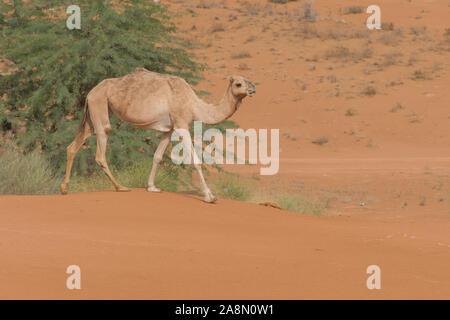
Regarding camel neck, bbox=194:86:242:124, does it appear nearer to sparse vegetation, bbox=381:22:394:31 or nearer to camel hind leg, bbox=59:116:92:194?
camel hind leg, bbox=59:116:92:194

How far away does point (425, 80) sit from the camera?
111 ft

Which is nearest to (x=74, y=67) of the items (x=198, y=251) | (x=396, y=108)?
(x=198, y=251)

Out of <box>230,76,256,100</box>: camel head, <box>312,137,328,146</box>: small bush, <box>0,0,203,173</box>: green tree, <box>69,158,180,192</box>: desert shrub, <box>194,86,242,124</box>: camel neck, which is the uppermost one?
<box>312,137,328,146</box>: small bush

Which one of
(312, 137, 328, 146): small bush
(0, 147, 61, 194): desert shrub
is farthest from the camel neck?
(312, 137, 328, 146): small bush

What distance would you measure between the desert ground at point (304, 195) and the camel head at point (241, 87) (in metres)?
1.60

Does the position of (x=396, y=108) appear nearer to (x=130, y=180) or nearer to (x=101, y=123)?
(x=130, y=180)

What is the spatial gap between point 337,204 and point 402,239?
7984mm

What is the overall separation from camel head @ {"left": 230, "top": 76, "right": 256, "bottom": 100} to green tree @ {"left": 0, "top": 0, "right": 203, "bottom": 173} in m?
5.10

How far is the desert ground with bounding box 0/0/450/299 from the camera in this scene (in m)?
5.80

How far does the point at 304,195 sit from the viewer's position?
Answer: 17.1 meters

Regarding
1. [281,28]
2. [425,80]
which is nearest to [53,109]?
[425,80]

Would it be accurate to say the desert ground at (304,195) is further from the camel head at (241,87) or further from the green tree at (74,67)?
the green tree at (74,67)

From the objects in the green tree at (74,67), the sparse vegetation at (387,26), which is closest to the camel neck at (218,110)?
the green tree at (74,67)

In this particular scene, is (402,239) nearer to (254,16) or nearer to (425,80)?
(425,80)
